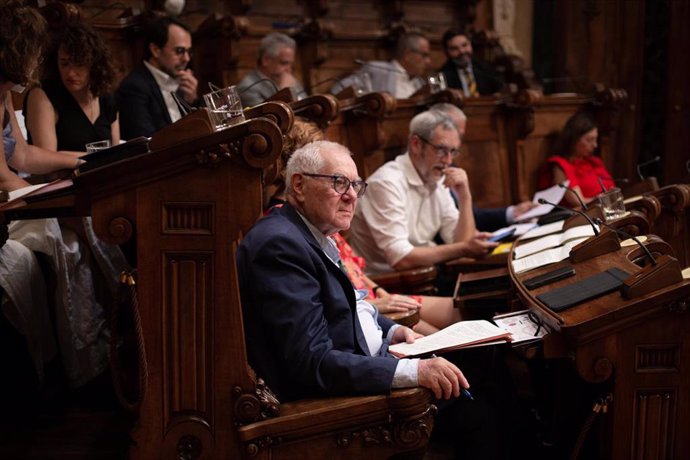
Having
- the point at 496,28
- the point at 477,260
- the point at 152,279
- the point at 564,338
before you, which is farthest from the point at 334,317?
the point at 496,28

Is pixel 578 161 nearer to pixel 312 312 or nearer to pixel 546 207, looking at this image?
pixel 546 207

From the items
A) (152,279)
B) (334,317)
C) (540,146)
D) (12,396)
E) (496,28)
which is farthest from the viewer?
(496,28)

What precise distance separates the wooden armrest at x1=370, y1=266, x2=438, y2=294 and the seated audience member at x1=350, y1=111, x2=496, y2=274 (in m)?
0.19

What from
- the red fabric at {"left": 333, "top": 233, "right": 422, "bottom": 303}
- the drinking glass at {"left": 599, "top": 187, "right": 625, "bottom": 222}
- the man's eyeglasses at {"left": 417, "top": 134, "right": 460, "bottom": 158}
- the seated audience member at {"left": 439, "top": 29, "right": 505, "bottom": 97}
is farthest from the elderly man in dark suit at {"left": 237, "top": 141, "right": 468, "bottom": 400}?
the seated audience member at {"left": 439, "top": 29, "right": 505, "bottom": 97}

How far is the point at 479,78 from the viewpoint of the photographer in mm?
6047

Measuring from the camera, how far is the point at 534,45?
683 cm

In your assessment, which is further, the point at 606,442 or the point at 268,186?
the point at 268,186

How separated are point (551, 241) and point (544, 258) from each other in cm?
32

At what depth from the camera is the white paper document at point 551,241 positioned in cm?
284

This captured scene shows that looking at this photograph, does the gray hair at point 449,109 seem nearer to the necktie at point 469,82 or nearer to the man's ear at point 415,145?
the man's ear at point 415,145

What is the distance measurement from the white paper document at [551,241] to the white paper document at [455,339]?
793mm

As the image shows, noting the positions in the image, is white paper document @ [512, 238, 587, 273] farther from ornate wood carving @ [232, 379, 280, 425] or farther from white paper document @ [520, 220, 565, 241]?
ornate wood carving @ [232, 379, 280, 425]

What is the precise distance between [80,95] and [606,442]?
2.25 metres

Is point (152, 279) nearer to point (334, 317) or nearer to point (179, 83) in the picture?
point (334, 317)
